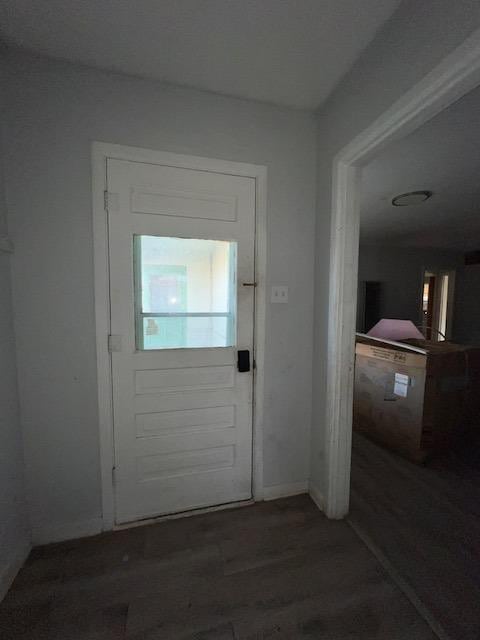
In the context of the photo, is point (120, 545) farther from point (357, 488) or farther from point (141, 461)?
point (357, 488)

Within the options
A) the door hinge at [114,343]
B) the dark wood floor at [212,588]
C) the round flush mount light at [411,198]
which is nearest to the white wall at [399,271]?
the round flush mount light at [411,198]

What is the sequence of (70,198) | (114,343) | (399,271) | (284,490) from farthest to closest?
(399,271), (284,490), (114,343), (70,198)

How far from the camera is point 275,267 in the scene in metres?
1.66

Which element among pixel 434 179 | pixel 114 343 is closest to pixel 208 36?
pixel 114 343

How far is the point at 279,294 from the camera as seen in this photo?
1677 millimetres

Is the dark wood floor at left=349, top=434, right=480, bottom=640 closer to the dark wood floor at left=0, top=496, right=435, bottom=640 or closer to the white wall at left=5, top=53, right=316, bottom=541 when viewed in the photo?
the dark wood floor at left=0, top=496, right=435, bottom=640

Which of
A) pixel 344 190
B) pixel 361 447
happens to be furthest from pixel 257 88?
pixel 361 447

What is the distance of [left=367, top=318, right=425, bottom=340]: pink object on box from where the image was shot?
2.80 m

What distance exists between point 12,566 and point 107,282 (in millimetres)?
1459

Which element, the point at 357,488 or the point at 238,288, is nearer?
the point at 238,288

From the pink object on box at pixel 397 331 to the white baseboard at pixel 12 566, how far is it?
125 inches

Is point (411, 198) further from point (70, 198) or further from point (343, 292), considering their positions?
point (70, 198)

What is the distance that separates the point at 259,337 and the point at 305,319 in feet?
1.16

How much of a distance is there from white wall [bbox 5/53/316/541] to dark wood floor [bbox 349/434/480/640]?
169 centimetres
